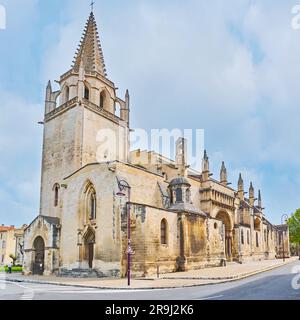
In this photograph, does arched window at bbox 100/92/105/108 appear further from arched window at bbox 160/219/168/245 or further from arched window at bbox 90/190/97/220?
arched window at bbox 160/219/168/245

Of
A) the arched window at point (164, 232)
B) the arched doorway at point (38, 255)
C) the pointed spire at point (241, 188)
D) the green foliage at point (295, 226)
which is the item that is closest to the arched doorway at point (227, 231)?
the pointed spire at point (241, 188)

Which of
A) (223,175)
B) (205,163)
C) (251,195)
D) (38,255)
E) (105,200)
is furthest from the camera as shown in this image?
(251,195)

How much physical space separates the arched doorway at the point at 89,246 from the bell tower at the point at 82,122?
5.73 meters

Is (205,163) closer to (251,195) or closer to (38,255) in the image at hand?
(251,195)

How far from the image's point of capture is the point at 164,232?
2817 cm

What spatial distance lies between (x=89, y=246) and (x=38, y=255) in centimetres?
600

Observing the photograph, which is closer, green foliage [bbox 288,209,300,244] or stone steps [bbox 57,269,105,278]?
stone steps [bbox 57,269,105,278]

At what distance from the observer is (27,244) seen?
106 feet

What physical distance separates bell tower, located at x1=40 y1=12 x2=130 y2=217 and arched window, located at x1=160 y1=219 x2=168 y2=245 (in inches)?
378

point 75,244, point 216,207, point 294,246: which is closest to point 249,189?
point 216,207

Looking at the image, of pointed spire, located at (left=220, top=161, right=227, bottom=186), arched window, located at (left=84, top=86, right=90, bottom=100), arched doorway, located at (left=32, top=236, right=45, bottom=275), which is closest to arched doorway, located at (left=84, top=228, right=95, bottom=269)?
arched doorway, located at (left=32, top=236, right=45, bottom=275)

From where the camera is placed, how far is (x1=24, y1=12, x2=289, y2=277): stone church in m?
Answer: 26.2

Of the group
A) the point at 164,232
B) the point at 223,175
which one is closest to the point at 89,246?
the point at 164,232

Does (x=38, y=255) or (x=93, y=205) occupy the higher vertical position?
(x=93, y=205)
